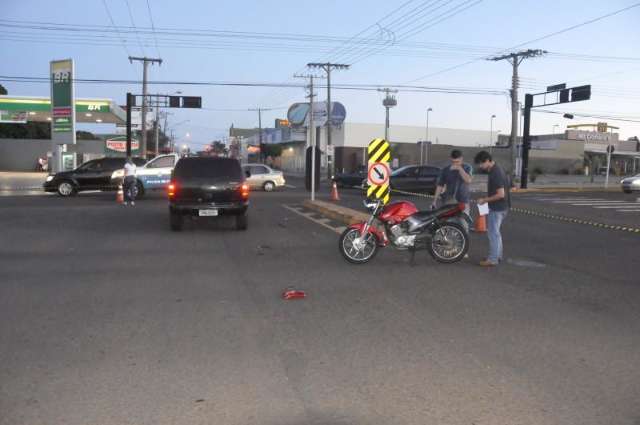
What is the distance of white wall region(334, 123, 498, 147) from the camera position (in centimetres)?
6662

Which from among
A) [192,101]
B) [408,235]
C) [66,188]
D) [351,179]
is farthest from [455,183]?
[192,101]

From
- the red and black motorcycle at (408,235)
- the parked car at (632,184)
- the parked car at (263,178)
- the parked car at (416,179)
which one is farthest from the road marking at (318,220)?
the parked car at (632,184)

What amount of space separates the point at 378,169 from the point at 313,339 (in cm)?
870

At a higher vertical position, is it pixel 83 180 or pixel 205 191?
pixel 205 191

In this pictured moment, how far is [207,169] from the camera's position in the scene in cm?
1387

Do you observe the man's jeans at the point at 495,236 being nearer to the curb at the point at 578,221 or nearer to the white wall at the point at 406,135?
the curb at the point at 578,221

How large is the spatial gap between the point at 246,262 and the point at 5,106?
44.4 meters

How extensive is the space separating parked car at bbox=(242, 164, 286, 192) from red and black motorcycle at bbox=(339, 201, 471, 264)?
2213 centimetres

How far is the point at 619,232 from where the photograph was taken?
47.8ft

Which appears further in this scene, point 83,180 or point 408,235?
point 83,180

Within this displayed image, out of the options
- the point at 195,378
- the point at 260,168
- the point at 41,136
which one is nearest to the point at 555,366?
the point at 195,378

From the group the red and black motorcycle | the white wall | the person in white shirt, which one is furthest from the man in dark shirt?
the white wall

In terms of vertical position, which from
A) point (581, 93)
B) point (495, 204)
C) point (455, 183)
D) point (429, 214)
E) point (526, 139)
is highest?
point (581, 93)

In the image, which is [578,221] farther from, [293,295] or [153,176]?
[153,176]
